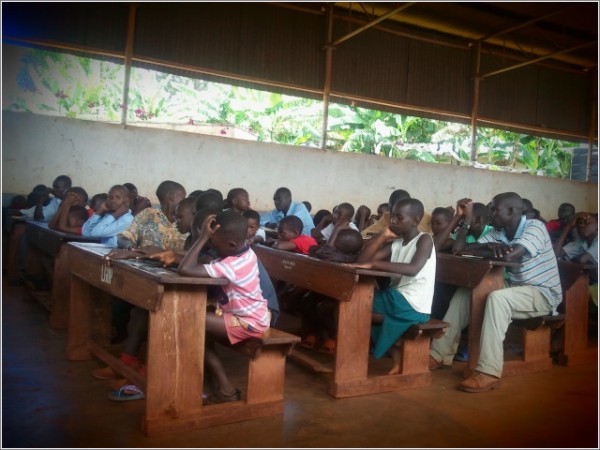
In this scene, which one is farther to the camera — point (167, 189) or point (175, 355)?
point (167, 189)

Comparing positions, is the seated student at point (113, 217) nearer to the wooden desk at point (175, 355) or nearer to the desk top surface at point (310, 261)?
the desk top surface at point (310, 261)

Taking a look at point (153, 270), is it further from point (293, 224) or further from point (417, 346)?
point (293, 224)

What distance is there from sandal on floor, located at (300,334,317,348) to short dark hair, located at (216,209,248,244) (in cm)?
178

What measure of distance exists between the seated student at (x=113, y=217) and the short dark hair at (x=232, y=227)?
2.04 m

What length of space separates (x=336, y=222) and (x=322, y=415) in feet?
9.64

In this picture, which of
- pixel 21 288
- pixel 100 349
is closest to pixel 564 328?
pixel 100 349

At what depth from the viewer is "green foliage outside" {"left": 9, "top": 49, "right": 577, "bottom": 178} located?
8195 millimetres

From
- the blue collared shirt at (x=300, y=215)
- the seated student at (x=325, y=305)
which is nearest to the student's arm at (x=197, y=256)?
the seated student at (x=325, y=305)

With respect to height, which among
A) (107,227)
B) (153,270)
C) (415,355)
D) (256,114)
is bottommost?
(415,355)

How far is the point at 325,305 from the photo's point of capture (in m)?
3.89

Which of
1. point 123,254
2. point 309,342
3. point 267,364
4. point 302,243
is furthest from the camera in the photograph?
point 302,243

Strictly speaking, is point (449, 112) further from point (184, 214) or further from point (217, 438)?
point (217, 438)

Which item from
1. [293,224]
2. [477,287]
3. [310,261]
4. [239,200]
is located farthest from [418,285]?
[239,200]

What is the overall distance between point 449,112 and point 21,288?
333 inches
